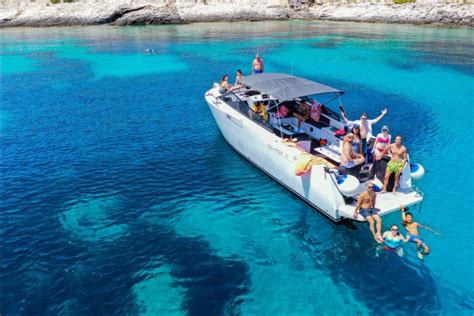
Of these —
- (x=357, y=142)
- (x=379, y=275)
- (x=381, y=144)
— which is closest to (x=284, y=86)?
(x=357, y=142)

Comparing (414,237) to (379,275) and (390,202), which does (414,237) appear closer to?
(390,202)

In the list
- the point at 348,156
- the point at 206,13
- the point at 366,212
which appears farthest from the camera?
the point at 206,13

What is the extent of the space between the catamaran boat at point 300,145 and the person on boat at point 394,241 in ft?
2.58

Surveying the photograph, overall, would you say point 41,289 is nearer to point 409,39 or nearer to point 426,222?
point 426,222

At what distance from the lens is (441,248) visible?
1119 centimetres

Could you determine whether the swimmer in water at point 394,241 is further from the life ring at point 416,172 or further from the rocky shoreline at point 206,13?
the rocky shoreline at point 206,13

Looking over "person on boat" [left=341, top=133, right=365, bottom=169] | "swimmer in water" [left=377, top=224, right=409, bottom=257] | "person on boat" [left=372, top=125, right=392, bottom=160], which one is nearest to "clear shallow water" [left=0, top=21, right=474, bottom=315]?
"swimmer in water" [left=377, top=224, right=409, bottom=257]

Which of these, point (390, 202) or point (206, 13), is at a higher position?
point (206, 13)

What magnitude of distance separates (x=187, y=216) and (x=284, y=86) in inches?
255

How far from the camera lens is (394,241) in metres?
10.4

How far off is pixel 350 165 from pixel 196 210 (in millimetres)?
5437

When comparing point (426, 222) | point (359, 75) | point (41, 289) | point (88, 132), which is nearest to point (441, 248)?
point (426, 222)

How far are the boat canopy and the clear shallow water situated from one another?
341cm

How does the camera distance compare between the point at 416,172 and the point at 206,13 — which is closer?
the point at 416,172
